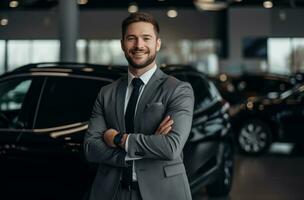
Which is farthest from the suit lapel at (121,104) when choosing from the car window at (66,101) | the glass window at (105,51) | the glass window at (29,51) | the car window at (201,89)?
the glass window at (29,51)

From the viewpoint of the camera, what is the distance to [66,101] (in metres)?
5.00

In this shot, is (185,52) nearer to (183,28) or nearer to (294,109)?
(183,28)

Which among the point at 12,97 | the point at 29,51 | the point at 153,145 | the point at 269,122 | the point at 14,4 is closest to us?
the point at 153,145

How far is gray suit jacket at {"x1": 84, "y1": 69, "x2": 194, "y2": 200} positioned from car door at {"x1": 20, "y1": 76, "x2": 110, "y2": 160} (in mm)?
1733

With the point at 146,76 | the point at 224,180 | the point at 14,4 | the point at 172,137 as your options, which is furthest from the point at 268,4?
the point at 172,137

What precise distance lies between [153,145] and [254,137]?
8719 millimetres

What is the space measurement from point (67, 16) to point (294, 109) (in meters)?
4.65

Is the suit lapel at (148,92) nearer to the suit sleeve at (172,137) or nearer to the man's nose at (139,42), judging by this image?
the suit sleeve at (172,137)

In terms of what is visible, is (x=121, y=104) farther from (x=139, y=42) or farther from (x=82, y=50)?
(x=82, y=50)

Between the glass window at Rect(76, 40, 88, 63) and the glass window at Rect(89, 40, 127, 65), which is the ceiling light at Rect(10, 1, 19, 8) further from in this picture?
the glass window at Rect(89, 40, 127, 65)

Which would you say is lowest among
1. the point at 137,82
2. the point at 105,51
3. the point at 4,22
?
the point at 137,82

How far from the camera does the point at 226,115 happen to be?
7309mm

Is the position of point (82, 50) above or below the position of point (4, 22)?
below

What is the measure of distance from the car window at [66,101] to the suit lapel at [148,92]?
6.41 ft
